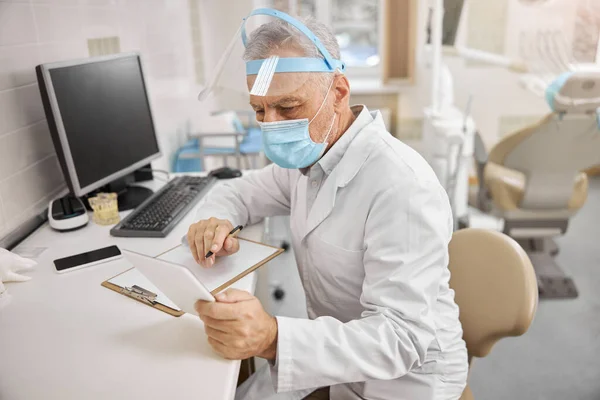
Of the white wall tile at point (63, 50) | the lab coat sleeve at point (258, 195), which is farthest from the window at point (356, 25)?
the lab coat sleeve at point (258, 195)

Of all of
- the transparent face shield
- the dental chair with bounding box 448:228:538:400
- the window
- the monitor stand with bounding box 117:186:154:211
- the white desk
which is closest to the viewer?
the white desk

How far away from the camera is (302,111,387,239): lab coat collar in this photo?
1054 millimetres

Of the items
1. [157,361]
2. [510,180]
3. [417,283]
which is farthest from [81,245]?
[510,180]

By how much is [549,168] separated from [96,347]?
2242mm

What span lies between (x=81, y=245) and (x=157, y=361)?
0.62 metres

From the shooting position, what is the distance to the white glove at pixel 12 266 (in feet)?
3.76

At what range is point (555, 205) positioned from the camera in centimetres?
254

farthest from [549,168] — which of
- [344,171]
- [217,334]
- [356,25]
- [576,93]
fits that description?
[356,25]

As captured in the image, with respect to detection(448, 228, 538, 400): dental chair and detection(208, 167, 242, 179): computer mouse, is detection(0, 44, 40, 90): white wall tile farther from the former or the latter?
detection(448, 228, 538, 400): dental chair

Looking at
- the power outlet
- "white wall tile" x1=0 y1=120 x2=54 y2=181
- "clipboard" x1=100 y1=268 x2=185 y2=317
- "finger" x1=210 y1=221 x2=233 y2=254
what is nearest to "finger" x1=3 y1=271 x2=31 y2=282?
"clipboard" x1=100 y1=268 x2=185 y2=317

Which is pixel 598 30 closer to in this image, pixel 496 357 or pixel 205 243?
pixel 496 357

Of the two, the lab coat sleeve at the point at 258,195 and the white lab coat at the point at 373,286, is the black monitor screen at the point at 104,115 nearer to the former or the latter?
the lab coat sleeve at the point at 258,195

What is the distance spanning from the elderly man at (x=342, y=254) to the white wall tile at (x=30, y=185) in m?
0.56

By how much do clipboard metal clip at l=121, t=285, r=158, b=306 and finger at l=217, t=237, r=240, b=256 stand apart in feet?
0.64
